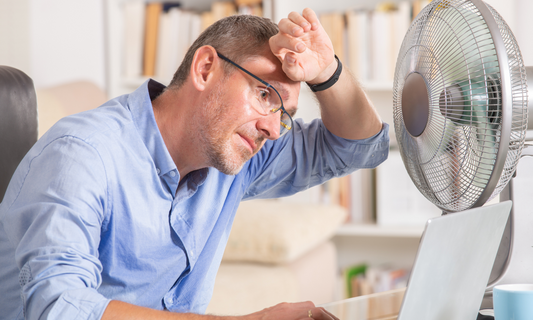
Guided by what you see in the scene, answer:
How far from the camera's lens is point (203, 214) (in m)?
0.97

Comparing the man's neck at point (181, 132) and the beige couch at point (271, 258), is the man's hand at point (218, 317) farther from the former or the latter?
the beige couch at point (271, 258)

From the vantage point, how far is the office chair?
1.03 meters

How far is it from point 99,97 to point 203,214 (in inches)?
43.1

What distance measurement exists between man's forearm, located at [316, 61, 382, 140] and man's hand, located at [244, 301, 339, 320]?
0.48 meters

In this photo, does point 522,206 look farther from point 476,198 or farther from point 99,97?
point 99,97

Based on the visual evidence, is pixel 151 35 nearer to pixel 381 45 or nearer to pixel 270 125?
pixel 381 45

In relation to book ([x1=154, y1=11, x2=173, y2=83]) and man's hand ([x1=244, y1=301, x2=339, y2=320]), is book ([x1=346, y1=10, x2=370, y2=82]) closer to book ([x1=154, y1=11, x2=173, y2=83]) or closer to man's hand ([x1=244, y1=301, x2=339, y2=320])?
book ([x1=154, y1=11, x2=173, y2=83])

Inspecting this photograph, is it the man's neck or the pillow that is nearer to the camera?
the man's neck

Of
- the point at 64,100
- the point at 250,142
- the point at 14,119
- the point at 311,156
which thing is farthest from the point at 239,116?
the point at 64,100

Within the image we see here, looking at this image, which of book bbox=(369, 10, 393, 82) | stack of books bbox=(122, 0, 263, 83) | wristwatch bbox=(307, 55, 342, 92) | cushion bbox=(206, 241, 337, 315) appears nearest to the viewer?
wristwatch bbox=(307, 55, 342, 92)

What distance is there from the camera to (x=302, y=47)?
0.81m

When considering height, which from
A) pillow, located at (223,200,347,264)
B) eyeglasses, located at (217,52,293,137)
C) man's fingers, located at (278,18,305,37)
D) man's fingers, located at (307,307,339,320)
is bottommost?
A: pillow, located at (223,200,347,264)

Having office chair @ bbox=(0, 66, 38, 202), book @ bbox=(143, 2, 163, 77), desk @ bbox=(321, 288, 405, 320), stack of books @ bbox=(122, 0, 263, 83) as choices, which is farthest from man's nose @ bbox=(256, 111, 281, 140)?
book @ bbox=(143, 2, 163, 77)

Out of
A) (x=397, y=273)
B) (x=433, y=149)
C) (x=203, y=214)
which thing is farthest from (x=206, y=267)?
(x=397, y=273)
